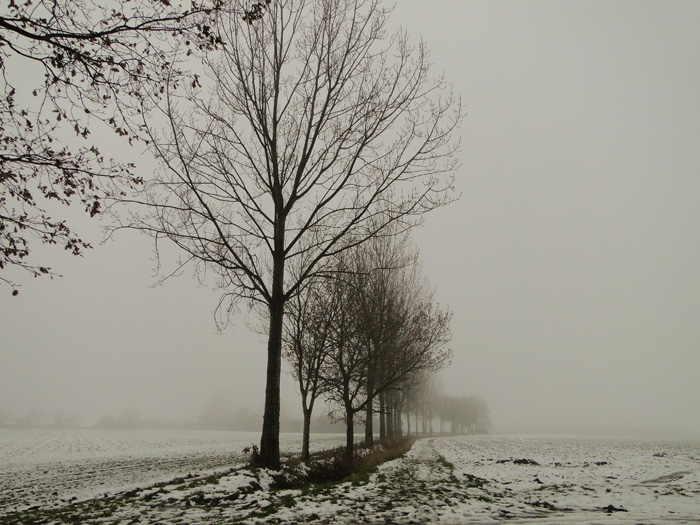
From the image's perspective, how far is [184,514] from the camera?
695 cm

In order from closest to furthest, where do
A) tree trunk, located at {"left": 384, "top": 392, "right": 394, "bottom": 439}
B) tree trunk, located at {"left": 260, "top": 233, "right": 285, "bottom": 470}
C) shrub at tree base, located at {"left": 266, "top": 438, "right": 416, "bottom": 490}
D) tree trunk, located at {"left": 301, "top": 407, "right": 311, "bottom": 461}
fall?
1. shrub at tree base, located at {"left": 266, "top": 438, "right": 416, "bottom": 490}
2. tree trunk, located at {"left": 260, "top": 233, "right": 285, "bottom": 470}
3. tree trunk, located at {"left": 301, "top": 407, "right": 311, "bottom": 461}
4. tree trunk, located at {"left": 384, "top": 392, "right": 394, "bottom": 439}

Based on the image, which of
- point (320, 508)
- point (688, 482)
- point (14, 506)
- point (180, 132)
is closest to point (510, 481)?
point (688, 482)

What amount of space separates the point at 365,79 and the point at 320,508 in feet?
38.6

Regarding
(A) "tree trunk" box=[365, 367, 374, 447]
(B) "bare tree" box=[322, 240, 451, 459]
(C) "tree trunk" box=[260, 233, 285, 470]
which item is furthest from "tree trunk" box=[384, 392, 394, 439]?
(C) "tree trunk" box=[260, 233, 285, 470]

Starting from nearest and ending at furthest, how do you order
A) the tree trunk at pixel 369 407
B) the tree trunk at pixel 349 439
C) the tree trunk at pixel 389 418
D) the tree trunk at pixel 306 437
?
the tree trunk at pixel 349 439, the tree trunk at pixel 306 437, the tree trunk at pixel 369 407, the tree trunk at pixel 389 418

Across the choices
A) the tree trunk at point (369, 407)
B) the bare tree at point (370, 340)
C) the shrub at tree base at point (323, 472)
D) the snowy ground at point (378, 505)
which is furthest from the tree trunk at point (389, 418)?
the snowy ground at point (378, 505)

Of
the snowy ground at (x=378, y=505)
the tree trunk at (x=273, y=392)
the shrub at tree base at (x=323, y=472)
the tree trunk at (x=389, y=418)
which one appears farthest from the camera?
the tree trunk at (x=389, y=418)

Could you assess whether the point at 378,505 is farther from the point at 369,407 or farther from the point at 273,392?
the point at 369,407

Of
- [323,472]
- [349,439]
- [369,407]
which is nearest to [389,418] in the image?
[369,407]

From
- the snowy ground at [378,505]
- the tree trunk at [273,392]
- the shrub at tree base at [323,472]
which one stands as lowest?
the shrub at tree base at [323,472]

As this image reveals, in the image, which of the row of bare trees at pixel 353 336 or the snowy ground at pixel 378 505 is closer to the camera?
the snowy ground at pixel 378 505

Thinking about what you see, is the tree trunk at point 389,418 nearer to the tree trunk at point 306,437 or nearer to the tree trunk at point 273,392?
the tree trunk at point 306,437

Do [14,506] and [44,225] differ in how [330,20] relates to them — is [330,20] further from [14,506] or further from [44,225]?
[14,506]

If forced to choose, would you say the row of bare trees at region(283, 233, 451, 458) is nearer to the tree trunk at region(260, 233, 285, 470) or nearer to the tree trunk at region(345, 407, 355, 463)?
the tree trunk at region(345, 407, 355, 463)
